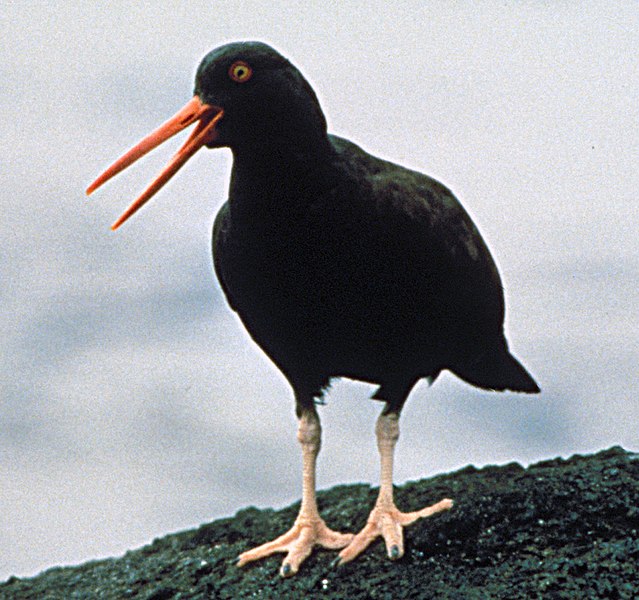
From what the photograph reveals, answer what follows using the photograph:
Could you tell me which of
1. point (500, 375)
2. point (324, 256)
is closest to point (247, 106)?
point (324, 256)

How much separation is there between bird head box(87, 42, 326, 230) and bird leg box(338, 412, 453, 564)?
1.84 meters

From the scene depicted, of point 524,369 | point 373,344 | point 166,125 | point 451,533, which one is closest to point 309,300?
point 373,344

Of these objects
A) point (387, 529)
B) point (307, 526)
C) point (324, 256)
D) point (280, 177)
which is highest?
point (280, 177)

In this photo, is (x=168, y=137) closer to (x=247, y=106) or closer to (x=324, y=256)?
(x=247, y=106)

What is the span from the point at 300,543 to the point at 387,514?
51 cm

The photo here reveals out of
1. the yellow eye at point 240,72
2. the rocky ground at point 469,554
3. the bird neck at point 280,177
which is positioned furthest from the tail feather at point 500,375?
the yellow eye at point 240,72

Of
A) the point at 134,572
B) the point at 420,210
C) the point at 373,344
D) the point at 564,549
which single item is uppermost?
the point at 420,210

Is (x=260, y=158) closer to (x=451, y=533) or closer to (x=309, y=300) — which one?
(x=309, y=300)

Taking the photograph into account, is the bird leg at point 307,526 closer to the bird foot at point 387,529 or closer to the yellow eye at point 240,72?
the bird foot at point 387,529

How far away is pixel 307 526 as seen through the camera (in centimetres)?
690

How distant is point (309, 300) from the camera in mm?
6172

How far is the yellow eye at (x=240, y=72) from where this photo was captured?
5.75m

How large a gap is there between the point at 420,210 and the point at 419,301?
0.47m

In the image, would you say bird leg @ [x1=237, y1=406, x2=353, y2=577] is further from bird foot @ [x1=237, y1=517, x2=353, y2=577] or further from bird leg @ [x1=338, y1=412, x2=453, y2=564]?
bird leg @ [x1=338, y1=412, x2=453, y2=564]
